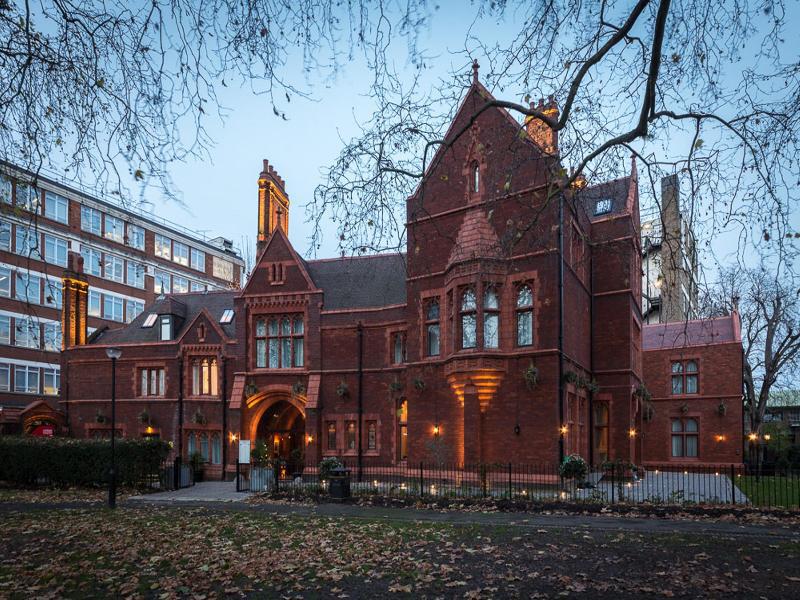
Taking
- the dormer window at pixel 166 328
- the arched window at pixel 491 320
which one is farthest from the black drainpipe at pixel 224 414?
the arched window at pixel 491 320

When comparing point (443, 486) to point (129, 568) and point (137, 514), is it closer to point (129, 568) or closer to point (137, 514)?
point (137, 514)

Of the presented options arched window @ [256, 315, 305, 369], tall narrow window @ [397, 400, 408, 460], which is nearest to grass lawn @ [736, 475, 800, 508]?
tall narrow window @ [397, 400, 408, 460]

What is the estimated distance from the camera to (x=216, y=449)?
32125mm

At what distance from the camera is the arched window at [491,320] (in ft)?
74.1

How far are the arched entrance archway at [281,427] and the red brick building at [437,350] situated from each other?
0.37 feet

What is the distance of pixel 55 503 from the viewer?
20.5 metres

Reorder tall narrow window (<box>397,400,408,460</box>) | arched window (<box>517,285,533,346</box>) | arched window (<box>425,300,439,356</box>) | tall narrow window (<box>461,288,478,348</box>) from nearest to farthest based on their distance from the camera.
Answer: arched window (<box>517,285,533,346</box>) < tall narrow window (<box>461,288,478,348</box>) < arched window (<box>425,300,439,356</box>) < tall narrow window (<box>397,400,408,460</box>)

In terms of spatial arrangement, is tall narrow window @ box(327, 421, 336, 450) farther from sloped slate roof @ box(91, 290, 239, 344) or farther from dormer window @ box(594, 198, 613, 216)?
dormer window @ box(594, 198, 613, 216)

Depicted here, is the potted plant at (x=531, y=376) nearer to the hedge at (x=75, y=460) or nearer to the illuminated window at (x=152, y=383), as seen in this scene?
the hedge at (x=75, y=460)

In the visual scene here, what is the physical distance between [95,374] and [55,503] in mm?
15769

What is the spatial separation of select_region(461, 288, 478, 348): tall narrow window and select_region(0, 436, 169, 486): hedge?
42.7ft

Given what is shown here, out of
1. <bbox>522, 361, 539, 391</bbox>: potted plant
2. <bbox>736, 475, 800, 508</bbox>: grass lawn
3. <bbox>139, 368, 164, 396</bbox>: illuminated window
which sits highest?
<bbox>522, 361, 539, 391</bbox>: potted plant

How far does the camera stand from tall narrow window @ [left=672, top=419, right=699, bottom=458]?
35.6 metres

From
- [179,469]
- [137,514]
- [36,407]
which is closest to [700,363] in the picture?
[179,469]
